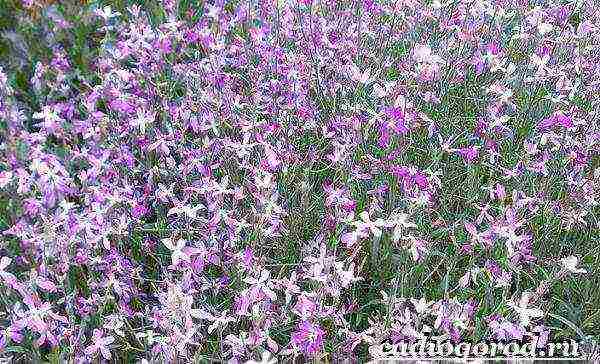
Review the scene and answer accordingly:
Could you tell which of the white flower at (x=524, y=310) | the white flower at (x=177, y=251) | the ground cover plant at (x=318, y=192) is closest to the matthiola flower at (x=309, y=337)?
the ground cover plant at (x=318, y=192)

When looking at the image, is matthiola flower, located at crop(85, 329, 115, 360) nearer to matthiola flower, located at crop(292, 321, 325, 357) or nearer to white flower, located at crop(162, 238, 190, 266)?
white flower, located at crop(162, 238, 190, 266)

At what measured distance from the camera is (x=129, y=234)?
8.39ft

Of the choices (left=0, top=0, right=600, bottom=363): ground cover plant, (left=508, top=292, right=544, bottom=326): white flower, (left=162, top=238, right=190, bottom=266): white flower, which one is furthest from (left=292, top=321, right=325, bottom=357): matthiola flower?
(left=508, top=292, right=544, bottom=326): white flower

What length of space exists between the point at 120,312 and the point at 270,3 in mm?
1511

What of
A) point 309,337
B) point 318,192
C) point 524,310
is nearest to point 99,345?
point 309,337

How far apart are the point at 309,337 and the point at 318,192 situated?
2.33 feet

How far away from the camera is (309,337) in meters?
2.08

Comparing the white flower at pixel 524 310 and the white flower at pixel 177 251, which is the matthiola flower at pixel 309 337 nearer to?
the white flower at pixel 177 251

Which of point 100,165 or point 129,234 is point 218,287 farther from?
point 100,165

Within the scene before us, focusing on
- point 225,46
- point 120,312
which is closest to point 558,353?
point 120,312

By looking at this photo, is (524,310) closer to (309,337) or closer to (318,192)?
(309,337)

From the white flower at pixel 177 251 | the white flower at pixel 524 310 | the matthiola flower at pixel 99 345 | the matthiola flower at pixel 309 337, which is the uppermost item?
the white flower at pixel 177 251

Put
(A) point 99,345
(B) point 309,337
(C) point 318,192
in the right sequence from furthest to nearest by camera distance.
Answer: (C) point 318,192
(A) point 99,345
(B) point 309,337

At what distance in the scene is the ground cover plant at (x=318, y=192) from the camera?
221cm
